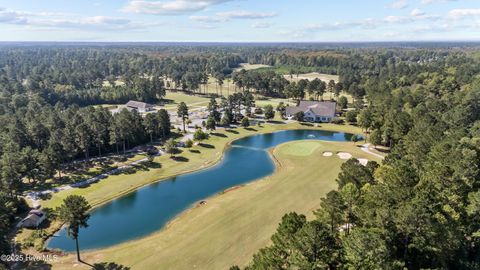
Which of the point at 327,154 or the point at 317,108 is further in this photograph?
the point at 317,108

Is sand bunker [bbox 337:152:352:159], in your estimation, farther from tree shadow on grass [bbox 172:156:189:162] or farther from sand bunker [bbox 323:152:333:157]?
tree shadow on grass [bbox 172:156:189:162]

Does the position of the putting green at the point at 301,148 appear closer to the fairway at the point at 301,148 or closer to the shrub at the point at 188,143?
the fairway at the point at 301,148

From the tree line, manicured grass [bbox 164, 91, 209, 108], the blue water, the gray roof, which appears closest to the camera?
the tree line

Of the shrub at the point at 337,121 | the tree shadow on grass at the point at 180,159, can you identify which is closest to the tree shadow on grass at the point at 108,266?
the tree shadow on grass at the point at 180,159

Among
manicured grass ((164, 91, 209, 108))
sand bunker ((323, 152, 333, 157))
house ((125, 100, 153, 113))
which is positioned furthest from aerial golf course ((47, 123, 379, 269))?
manicured grass ((164, 91, 209, 108))

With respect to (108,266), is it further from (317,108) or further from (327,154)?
(317,108)

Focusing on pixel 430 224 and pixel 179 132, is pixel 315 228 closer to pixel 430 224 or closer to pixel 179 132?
pixel 430 224

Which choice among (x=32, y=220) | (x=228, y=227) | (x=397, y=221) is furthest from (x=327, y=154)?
(x=32, y=220)
